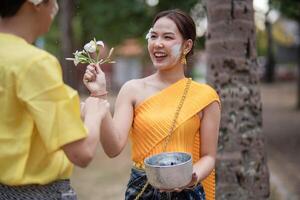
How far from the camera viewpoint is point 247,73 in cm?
466

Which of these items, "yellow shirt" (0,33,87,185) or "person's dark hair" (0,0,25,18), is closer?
"yellow shirt" (0,33,87,185)

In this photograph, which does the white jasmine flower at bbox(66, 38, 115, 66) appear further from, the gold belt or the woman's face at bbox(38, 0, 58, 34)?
the gold belt

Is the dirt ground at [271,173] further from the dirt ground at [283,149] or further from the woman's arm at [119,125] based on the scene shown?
the woman's arm at [119,125]

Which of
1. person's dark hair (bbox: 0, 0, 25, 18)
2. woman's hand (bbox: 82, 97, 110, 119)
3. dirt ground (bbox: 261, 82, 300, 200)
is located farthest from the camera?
dirt ground (bbox: 261, 82, 300, 200)

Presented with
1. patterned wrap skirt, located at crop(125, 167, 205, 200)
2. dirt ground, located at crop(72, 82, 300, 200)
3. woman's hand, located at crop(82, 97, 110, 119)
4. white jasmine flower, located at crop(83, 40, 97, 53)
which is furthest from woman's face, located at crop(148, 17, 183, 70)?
dirt ground, located at crop(72, 82, 300, 200)

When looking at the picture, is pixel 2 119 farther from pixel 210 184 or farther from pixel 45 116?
pixel 210 184

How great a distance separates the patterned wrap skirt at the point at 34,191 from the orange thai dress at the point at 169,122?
0.74 meters

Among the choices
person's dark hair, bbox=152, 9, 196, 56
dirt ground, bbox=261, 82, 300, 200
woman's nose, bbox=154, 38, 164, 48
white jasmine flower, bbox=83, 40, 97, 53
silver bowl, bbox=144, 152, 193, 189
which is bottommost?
dirt ground, bbox=261, 82, 300, 200

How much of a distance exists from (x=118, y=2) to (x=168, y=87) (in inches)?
509

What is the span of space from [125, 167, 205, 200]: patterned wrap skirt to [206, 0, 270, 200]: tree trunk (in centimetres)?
173

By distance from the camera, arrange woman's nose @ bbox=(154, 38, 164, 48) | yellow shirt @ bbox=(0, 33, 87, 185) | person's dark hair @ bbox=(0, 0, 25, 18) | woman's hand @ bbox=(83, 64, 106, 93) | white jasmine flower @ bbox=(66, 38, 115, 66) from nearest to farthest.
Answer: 1. yellow shirt @ bbox=(0, 33, 87, 185)
2. person's dark hair @ bbox=(0, 0, 25, 18)
3. woman's hand @ bbox=(83, 64, 106, 93)
4. white jasmine flower @ bbox=(66, 38, 115, 66)
5. woman's nose @ bbox=(154, 38, 164, 48)

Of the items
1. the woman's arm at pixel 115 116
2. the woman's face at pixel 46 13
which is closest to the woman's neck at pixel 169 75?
the woman's arm at pixel 115 116

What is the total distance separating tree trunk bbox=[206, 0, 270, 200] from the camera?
460 cm

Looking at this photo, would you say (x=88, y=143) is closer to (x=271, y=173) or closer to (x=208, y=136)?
(x=208, y=136)
